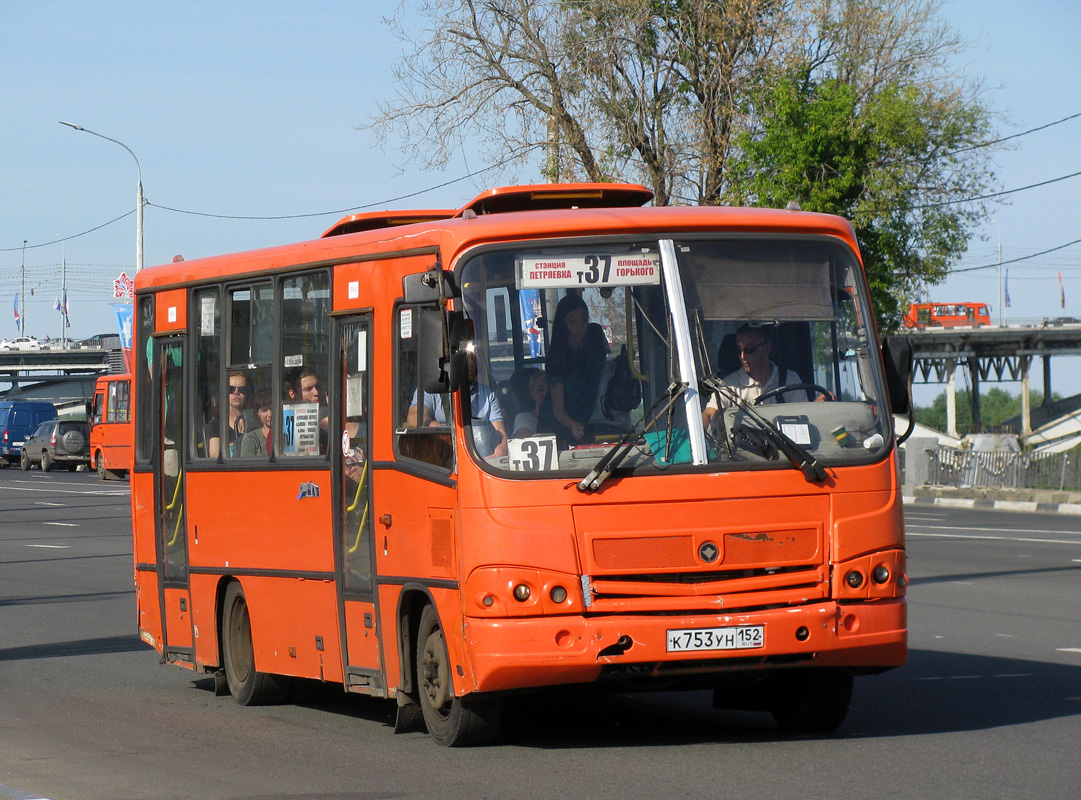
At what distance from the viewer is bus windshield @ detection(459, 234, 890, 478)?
731cm

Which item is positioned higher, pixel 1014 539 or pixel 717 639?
pixel 717 639

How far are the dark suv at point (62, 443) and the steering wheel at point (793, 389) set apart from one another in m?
52.1

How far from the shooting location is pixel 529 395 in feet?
24.2

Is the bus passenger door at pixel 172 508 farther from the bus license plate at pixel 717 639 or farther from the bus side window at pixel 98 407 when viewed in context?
the bus side window at pixel 98 407

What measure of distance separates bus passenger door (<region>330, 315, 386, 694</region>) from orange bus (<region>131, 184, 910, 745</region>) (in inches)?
0.7

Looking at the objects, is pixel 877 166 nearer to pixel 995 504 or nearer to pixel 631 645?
pixel 995 504

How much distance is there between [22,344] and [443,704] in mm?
124090

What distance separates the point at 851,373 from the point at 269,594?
3.74 metres

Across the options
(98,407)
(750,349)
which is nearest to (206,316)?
(750,349)

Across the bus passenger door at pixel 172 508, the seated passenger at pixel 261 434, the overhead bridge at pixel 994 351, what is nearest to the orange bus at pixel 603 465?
the seated passenger at pixel 261 434

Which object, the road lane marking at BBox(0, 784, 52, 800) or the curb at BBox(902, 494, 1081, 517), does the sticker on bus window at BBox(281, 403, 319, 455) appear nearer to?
the road lane marking at BBox(0, 784, 52, 800)

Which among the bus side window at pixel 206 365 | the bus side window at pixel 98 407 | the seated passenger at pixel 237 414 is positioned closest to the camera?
the seated passenger at pixel 237 414

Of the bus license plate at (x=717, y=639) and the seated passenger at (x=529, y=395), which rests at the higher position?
the seated passenger at (x=529, y=395)

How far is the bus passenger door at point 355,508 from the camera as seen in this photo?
27.3 feet
